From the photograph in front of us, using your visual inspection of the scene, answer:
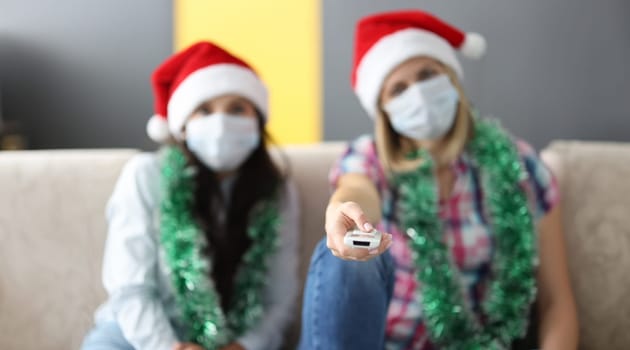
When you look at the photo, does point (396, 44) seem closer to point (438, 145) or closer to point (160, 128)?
point (438, 145)

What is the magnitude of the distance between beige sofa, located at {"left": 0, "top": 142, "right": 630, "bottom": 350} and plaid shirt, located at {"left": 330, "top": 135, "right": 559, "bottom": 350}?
0.16 metres

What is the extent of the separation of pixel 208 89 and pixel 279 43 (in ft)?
2.01

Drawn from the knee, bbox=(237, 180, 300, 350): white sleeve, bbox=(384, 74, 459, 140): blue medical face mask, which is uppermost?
bbox=(384, 74, 459, 140): blue medical face mask

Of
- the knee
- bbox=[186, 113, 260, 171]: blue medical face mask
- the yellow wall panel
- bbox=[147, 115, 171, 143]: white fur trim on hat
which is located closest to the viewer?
the knee

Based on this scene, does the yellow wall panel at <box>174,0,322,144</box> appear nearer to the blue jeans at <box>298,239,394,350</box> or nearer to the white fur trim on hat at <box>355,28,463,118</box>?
the white fur trim on hat at <box>355,28,463,118</box>

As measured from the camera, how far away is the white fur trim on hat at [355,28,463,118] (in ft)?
4.13

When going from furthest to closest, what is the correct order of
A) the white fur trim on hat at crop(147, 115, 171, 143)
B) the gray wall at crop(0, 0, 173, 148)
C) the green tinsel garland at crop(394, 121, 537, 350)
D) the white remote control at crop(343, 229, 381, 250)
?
the gray wall at crop(0, 0, 173, 148), the white fur trim on hat at crop(147, 115, 171, 143), the green tinsel garland at crop(394, 121, 537, 350), the white remote control at crop(343, 229, 381, 250)

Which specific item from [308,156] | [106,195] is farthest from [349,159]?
[106,195]

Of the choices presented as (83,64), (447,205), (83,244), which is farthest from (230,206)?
(83,64)

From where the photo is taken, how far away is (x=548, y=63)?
1734mm

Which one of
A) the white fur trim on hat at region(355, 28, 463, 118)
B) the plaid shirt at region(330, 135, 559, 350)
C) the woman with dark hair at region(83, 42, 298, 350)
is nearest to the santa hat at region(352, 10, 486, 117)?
the white fur trim on hat at region(355, 28, 463, 118)

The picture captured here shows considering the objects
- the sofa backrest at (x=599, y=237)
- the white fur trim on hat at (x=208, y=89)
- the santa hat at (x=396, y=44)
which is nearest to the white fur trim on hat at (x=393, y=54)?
the santa hat at (x=396, y=44)

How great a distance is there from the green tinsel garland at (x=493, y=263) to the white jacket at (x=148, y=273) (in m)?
0.30

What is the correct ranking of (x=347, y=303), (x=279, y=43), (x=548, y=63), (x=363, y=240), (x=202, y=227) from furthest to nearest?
(x=279, y=43)
(x=548, y=63)
(x=202, y=227)
(x=347, y=303)
(x=363, y=240)
